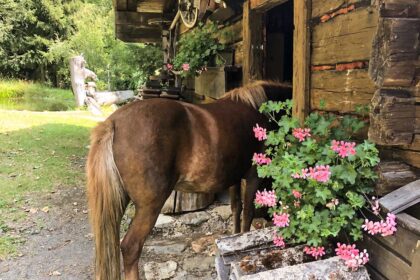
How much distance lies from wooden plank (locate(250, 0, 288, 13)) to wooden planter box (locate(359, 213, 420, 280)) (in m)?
2.34

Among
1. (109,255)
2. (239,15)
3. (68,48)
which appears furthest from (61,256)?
(68,48)

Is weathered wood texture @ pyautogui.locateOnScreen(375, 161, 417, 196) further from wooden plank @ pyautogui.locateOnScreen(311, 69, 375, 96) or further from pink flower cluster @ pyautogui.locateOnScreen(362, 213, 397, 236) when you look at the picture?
wooden plank @ pyautogui.locateOnScreen(311, 69, 375, 96)

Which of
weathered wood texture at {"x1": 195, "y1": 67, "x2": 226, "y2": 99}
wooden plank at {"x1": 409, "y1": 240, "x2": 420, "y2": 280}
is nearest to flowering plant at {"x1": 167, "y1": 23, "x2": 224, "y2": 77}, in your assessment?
weathered wood texture at {"x1": 195, "y1": 67, "x2": 226, "y2": 99}

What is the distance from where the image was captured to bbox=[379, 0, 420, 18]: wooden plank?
5.95 feet

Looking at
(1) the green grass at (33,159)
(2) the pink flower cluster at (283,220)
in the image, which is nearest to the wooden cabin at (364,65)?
(2) the pink flower cluster at (283,220)

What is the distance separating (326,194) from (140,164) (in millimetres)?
1370

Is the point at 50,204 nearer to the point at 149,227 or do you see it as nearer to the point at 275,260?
the point at 149,227

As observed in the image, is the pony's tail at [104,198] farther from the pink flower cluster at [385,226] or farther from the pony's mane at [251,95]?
the pink flower cluster at [385,226]

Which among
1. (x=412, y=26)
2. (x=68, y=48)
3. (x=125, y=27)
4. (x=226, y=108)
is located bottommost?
(x=226, y=108)

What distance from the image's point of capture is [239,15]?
4512 mm

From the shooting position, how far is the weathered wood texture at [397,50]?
1810 mm

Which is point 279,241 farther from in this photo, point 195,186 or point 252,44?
point 252,44

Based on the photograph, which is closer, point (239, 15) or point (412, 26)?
point (412, 26)

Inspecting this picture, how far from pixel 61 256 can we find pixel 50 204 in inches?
61.4
